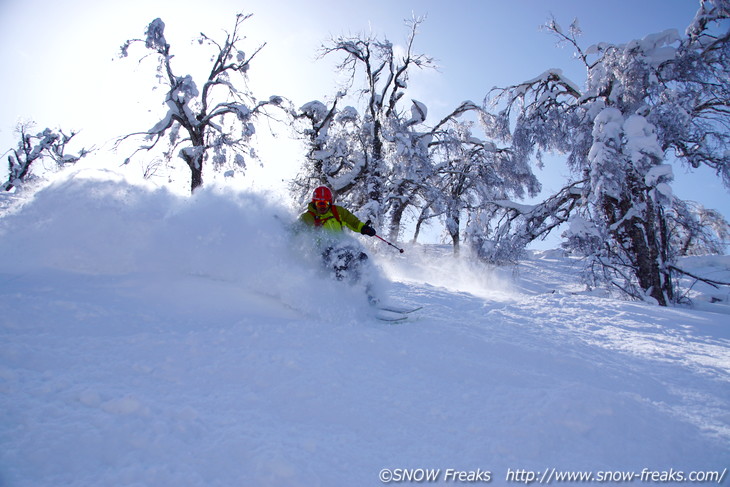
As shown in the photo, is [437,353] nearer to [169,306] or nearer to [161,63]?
[169,306]

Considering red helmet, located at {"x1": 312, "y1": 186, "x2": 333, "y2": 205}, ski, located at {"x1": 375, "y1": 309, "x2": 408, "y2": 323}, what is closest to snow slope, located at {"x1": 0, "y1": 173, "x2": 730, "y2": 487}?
ski, located at {"x1": 375, "y1": 309, "x2": 408, "y2": 323}

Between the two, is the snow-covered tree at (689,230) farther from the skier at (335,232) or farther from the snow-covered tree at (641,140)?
the skier at (335,232)

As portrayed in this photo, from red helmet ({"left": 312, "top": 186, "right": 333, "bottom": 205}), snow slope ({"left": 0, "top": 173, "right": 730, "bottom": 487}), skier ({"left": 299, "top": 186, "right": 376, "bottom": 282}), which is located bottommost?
snow slope ({"left": 0, "top": 173, "right": 730, "bottom": 487})

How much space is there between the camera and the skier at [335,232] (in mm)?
5516

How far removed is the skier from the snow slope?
0.31m

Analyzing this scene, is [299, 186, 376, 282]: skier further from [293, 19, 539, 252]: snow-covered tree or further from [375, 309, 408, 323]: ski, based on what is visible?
[293, 19, 539, 252]: snow-covered tree

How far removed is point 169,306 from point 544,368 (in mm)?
3889

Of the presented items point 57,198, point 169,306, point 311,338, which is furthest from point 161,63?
point 311,338

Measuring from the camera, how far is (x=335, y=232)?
6426 mm

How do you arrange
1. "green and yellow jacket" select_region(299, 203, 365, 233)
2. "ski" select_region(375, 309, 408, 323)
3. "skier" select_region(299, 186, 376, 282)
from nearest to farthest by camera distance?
1. "ski" select_region(375, 309, 408, 323)
2. "skier" select_region(299, 186, 376, 282)
3. "green and yellow jacket" select_region(299, 203, 365, 233)

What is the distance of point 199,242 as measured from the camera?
5641mm

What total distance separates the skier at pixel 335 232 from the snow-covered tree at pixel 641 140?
17.0 feet

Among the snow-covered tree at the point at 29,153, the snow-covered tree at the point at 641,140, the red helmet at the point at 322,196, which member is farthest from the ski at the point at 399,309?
the snow-covered tree at the point at 29,153

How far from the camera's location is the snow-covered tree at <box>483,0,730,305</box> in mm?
7535
